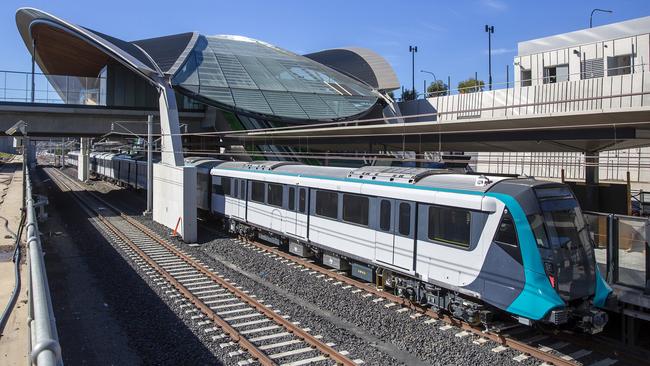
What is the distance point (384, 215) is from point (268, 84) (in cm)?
3662

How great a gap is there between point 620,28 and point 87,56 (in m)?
47.5

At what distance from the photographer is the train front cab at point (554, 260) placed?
30.6ft

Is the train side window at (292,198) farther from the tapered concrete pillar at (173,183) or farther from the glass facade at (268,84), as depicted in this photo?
the glass facade at (268,84)

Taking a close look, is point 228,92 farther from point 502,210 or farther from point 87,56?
point 502,210

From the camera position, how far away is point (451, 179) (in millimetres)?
11641

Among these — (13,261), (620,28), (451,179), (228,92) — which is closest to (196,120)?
(228,92)

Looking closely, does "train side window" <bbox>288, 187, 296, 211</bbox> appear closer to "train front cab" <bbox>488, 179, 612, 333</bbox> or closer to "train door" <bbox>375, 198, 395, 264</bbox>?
"train door" <bbox>375, 198, 395, 264</bbox>

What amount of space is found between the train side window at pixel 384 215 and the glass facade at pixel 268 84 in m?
29.6

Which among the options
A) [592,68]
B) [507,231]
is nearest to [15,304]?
[507,231]

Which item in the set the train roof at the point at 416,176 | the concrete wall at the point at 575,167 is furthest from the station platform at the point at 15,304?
the concrete wall at the point at 575,167

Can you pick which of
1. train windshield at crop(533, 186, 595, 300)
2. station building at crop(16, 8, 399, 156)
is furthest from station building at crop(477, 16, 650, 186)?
train windshield at crop(533, 186, 595, 300)

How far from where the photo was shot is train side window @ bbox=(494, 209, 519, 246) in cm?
972

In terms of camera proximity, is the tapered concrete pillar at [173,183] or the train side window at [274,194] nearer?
the train side window at [274,194]

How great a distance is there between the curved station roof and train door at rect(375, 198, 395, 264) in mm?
24692
